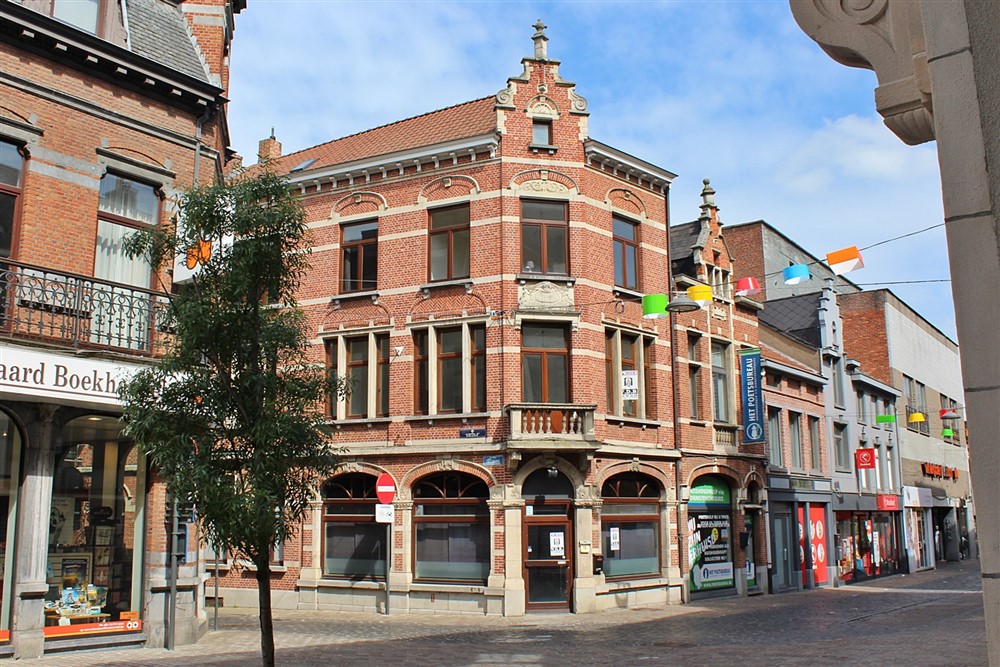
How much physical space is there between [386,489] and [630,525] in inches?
263

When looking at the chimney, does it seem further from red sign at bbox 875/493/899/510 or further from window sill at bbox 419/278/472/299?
red sign at bbox 875/493/899/510

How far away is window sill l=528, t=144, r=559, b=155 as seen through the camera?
2377 centimetres

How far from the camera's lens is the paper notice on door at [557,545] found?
22266mm

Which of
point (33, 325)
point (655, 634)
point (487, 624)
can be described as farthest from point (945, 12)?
point (487, 624)

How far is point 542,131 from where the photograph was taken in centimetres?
2416

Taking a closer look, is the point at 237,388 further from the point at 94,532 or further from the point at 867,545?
the point at 867,545

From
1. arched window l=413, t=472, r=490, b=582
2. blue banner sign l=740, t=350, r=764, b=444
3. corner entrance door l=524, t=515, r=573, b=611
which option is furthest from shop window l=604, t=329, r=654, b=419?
blue banner sign l=740, t=350, r=764, b=444

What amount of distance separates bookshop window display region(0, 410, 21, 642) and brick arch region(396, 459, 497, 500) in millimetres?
10996

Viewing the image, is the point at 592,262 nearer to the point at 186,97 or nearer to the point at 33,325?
the point at 186,97

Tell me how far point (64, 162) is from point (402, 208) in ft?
37.7

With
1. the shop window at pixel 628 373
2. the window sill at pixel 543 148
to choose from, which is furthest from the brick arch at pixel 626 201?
the shop window at pixel 628 373

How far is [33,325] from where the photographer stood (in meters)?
13.2

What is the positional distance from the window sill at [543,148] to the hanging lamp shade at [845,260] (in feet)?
27.8

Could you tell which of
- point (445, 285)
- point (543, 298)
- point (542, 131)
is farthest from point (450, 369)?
point (542, 131)
